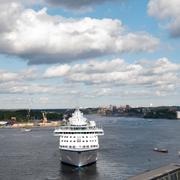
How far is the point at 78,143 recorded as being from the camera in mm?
89875

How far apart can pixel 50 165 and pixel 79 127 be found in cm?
1067

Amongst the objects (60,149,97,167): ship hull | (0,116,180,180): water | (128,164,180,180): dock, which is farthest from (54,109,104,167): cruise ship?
(128,164,180,180): dock

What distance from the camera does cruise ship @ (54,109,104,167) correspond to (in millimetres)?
86875

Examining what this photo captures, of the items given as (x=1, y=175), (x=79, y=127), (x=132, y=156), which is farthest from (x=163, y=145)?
(x=1, y=175)

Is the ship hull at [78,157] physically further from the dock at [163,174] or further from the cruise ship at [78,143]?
the dock at [163,174]

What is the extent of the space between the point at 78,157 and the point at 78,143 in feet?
14.2

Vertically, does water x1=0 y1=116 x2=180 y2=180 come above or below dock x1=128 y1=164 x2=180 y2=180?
below

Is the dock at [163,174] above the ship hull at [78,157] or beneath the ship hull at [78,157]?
above

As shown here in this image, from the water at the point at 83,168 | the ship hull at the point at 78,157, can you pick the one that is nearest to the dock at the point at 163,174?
the water at the point at 83,168

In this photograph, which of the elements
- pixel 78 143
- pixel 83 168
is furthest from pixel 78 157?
pixel 78 143

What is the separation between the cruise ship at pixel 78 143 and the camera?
86875 millimetres

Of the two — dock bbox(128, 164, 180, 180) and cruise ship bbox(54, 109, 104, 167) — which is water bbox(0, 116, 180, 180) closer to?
cruise ship bbox(54, 109, 104, 167)

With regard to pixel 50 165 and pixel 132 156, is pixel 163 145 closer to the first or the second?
pixel 132 156

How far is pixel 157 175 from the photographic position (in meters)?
39.6
